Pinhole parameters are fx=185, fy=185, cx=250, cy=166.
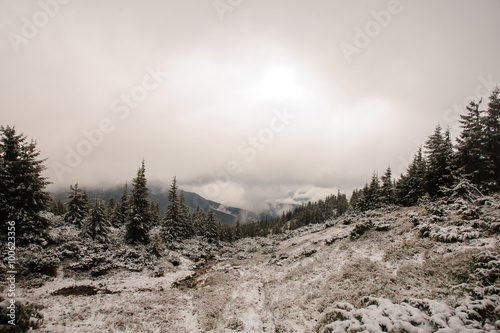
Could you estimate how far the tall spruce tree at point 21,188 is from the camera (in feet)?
58.9

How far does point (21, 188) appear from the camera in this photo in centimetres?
1802

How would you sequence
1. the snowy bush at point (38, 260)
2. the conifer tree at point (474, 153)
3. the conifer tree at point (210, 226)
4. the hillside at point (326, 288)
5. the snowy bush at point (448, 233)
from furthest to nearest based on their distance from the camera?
1. the conifer tree at point (210, 226)
2. the conifer tree at point (474, 153)
3. the snowy bush at point (38, 260)
4. the snowy bush at point (448, 233)
5. the hillside at point (326, 288)

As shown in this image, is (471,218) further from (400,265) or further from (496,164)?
(496,164)

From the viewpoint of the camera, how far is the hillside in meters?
7.51

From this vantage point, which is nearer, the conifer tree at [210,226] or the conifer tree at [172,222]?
the conifer tree at [172,222]

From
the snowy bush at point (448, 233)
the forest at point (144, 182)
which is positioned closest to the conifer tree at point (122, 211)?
the forest at point (144, 182)

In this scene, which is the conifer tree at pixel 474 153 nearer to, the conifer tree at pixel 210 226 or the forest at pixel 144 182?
the forest at pixel 144 182

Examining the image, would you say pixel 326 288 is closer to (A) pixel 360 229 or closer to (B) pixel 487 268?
(B) pixel 487 268

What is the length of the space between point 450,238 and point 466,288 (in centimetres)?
637

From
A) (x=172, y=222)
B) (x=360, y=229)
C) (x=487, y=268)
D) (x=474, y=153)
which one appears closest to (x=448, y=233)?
(x=487, y=268)

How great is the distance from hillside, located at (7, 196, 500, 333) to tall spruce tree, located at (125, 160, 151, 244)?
5.41m

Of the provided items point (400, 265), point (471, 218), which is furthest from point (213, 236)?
point (471, 218)

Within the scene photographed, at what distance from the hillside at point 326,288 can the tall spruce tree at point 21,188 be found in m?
2.97

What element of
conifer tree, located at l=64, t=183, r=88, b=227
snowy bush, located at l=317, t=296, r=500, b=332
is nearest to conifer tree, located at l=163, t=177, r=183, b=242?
conifer tree, located at l=64, t=183, r=88, b=227
